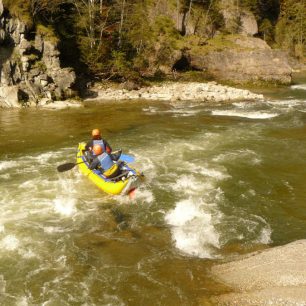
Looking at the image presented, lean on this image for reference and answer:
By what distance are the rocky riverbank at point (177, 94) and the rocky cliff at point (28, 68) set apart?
2354 millimetres

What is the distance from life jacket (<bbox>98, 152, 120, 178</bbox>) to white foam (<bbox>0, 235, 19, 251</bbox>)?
305 centimetres

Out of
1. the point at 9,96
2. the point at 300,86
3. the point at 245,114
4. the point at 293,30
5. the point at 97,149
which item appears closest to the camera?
the point at 97,149

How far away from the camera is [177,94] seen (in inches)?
1000

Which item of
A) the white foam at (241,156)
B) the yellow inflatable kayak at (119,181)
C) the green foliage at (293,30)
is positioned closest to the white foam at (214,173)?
the white foam at (241,156)

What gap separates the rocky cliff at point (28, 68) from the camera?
21.8 m

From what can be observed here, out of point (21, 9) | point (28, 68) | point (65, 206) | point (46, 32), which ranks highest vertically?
point (21, 9)

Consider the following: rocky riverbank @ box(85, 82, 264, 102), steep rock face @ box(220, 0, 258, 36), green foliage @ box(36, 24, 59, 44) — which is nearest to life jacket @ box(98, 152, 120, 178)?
rocky riverbank @ box(85, 82, 264, 102)

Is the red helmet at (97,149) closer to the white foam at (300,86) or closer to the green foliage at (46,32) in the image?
the green foliage at (46,32)

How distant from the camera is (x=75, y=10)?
28172mm

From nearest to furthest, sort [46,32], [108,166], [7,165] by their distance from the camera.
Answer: [108,166]
[7,165]
[46,32]

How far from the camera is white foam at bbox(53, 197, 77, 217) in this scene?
29.8 feet

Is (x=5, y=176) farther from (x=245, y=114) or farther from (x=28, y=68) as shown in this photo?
(x=245, y=114)

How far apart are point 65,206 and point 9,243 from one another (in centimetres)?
197

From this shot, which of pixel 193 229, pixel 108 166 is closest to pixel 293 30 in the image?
pixel 108 166
